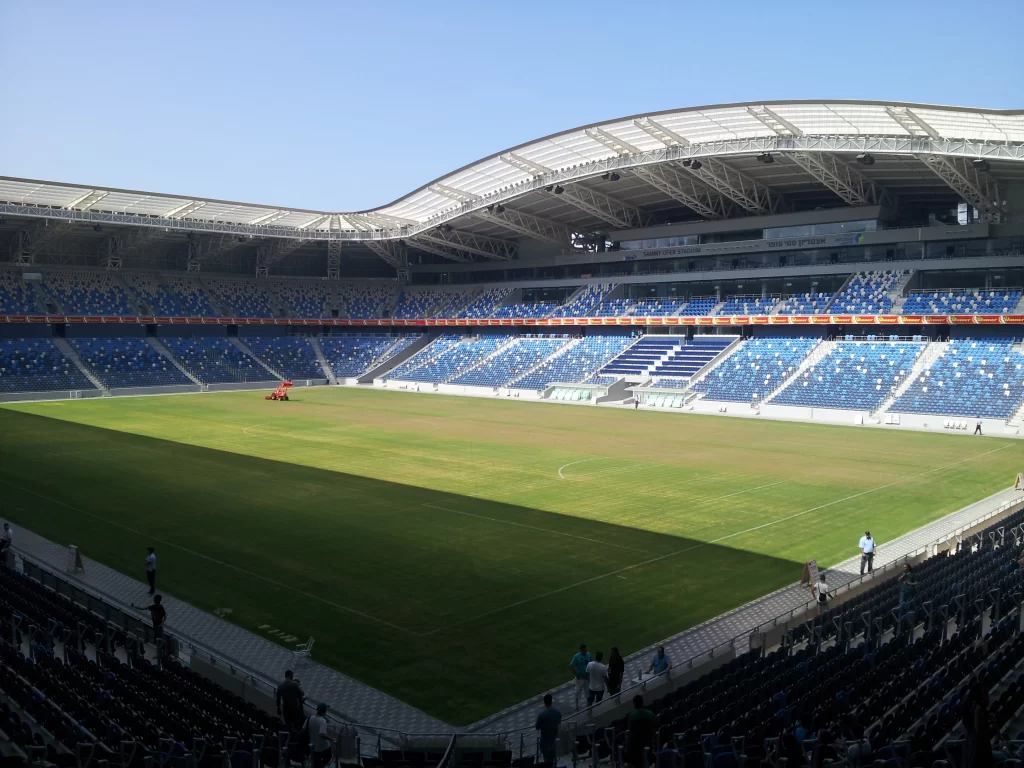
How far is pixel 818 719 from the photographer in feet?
31.7

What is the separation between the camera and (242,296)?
8638 cm

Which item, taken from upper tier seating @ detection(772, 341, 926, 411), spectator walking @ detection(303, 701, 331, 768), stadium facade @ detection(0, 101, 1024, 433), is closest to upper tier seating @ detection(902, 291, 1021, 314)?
stadium facade @ detection(0, 101, 1024, 433)

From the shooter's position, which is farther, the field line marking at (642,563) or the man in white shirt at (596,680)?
the field line marking at (642,563)

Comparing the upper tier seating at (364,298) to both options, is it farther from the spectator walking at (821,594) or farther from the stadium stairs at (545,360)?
the spectator walking at (821,594)

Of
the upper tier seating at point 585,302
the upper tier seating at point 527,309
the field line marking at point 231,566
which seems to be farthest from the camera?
the upper tier seating at point 527,309

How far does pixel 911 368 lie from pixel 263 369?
5634 cm

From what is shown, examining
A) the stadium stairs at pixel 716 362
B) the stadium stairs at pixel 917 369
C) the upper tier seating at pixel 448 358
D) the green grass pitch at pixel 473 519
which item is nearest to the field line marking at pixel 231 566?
the green grass pitch at pixel 473 519

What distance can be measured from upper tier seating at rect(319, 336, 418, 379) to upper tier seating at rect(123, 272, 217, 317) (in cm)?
1250

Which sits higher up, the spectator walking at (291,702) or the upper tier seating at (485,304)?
the upper tier seating at (485,304)

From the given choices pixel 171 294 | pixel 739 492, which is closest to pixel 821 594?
pixel 739 492

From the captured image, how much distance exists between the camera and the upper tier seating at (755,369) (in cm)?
5766

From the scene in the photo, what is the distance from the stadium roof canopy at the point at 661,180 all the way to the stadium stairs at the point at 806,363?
10173 millimetres

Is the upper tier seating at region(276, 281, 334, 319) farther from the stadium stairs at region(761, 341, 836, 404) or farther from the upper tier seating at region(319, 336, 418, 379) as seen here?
the stadium stairs at region(761, 341, 836, 404)

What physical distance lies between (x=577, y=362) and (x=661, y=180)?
61.3 feet
